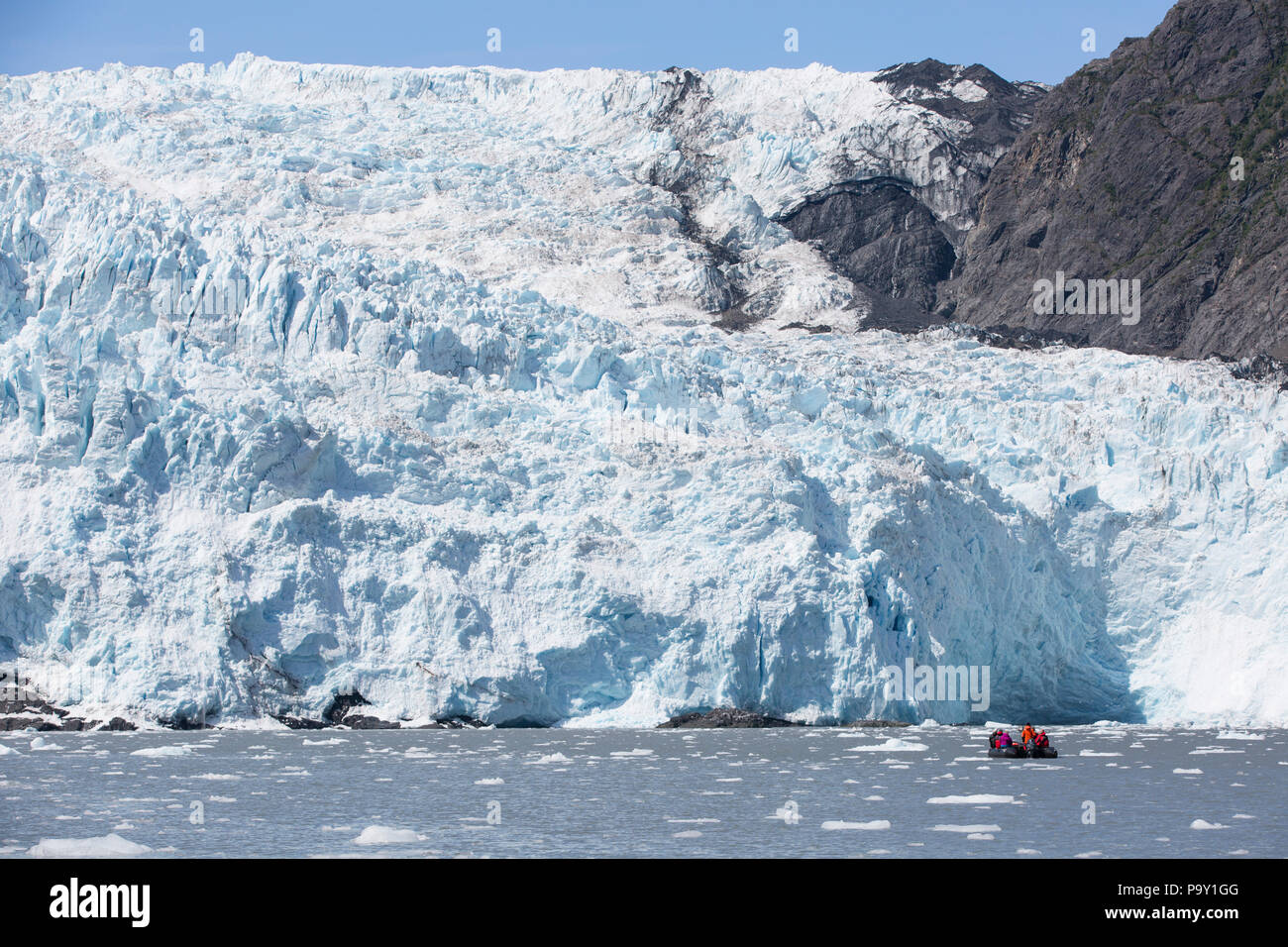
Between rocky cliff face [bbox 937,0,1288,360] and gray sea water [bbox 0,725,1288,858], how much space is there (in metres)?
36.9

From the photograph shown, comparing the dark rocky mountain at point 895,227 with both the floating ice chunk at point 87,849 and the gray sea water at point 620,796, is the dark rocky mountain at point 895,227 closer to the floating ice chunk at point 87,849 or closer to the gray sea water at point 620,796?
the gray sea water at point 620,796

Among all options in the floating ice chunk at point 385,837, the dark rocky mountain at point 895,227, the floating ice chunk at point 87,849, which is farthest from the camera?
the dark rocky mountain at point 895,227

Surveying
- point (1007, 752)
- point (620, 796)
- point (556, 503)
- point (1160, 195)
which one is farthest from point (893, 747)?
point (1160, 195)

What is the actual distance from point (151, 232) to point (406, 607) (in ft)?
53.8

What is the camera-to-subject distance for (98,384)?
37.2m

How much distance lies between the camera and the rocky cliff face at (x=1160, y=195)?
66875mm

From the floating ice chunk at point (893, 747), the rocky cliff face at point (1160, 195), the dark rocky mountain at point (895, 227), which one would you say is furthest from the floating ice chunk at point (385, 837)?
the dark rocky mountain at point (895, 227)

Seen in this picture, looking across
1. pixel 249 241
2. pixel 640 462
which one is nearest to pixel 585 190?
pixel 249 241

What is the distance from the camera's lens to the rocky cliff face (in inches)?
2633

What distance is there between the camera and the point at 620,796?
2302cm

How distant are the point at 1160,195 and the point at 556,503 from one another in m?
44.5

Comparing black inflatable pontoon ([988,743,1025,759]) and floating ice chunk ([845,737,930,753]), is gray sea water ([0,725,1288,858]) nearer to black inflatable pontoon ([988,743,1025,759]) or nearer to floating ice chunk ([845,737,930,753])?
floating ice chunk ([845,737,930,753])

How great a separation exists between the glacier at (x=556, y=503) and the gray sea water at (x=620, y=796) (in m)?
2.76

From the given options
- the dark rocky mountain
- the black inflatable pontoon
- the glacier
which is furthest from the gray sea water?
the dark rocky mountain
